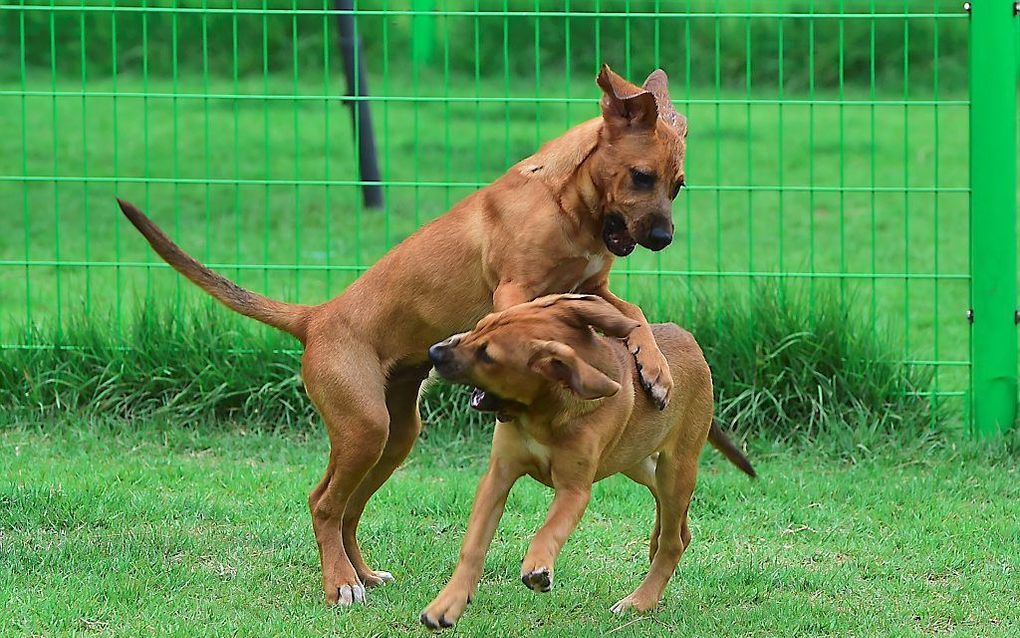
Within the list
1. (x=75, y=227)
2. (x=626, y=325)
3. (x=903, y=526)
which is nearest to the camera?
A: (x=626, y=325)

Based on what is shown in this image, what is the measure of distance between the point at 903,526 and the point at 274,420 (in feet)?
9.30

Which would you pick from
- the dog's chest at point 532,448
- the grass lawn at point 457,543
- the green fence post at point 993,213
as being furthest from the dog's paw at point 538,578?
the green fence post at point 993,213

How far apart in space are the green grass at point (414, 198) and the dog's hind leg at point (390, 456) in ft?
6.75

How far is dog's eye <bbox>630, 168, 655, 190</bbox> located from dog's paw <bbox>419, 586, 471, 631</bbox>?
1298mm

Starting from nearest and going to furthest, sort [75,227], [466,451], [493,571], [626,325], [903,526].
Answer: [626,325], [493,571], [903,526], [466,451], [75,227]

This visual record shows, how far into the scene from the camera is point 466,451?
6.33 m

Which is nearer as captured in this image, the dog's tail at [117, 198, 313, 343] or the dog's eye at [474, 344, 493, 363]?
the dog's eye at [474, 344, 493, 363]

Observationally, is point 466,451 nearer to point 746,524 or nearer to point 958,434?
point 746,524

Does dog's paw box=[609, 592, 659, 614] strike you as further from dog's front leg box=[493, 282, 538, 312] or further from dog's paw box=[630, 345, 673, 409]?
dog's front leg box=[493, 282, 538, 312]

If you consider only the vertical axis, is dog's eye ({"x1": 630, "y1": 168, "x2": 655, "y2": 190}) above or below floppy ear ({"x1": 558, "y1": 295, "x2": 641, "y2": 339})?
above

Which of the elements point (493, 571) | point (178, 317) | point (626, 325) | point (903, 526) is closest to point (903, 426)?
point (903, 526)

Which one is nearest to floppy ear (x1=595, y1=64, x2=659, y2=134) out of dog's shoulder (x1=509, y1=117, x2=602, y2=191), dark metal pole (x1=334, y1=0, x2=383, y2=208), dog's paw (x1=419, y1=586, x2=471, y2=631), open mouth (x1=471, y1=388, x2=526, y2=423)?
dog's shoulder (x1=509, y1=117, x2=602, y2=191)

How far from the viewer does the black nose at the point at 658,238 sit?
13.6 ft

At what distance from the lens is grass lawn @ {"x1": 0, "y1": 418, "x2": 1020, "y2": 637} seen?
175 inches
